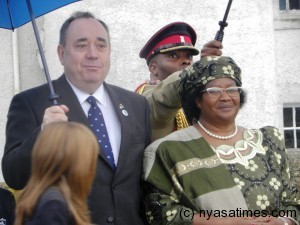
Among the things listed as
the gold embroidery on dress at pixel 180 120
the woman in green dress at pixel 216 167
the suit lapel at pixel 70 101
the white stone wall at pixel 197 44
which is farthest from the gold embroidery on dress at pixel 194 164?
the white stone wall at pixel 197 44

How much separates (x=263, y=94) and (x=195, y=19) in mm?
1188

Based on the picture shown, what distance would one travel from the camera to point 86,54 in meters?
3.80

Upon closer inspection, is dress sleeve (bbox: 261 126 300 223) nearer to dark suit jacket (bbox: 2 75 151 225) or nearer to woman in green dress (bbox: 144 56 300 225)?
woman in green dress (bbox: 144 56 300 225)

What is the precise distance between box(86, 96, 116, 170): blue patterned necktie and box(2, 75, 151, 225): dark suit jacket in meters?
0.04

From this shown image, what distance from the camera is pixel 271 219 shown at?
378cm

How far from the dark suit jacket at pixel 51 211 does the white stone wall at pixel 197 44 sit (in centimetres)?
530

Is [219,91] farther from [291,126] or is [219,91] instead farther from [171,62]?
[291,126]

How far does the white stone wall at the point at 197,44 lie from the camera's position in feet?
26.2

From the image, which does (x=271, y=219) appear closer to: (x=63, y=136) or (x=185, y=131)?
(x=185, y=131)

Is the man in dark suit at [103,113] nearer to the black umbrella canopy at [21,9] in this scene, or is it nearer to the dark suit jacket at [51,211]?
the black umbrella canopy at [21,9]

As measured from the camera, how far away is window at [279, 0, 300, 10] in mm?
9680

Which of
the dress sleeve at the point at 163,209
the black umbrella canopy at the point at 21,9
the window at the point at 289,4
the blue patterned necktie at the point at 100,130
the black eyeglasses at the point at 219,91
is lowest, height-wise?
the dress sleeve at the point at 163,209

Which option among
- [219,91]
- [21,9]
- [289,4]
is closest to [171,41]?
[219,91]

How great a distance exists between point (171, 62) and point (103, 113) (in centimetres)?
119
